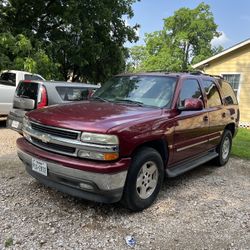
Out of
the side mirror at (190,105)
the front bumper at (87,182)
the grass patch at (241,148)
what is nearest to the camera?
the front bumper at (87,182)

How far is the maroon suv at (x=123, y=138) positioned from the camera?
11.3 feet

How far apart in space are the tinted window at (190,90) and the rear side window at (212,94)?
339 millimetres

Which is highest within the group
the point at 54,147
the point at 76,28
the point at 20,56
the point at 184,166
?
the point at 76,28

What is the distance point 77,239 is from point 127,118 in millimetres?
1518

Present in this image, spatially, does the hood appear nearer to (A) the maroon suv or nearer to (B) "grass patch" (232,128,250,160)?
(A) the maroon suv

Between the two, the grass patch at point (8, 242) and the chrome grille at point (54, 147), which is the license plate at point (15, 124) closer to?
the chrome grille at point (54, 147)

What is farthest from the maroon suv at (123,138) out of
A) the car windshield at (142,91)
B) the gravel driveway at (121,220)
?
the gravel driveway at (121,220)

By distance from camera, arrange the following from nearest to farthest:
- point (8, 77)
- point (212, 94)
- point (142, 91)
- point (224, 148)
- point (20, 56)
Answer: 1. point (142, 91)
2. point (212, 94)
3. point (224, 148)
4. point (8, 77)
5. point (20, 56)

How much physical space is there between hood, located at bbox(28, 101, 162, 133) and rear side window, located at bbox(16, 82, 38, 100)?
3082 millimetres

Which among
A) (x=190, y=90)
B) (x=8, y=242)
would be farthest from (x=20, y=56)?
(x=8, y=242)

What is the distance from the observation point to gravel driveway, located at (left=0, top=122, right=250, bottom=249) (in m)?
3.28

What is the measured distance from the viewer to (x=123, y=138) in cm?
350

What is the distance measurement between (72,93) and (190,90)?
3582mm

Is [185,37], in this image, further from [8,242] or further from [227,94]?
[8,242]
